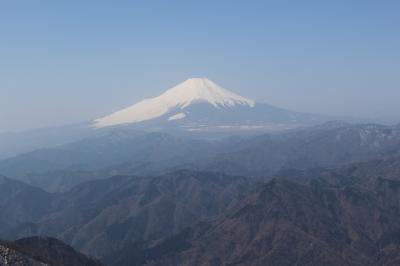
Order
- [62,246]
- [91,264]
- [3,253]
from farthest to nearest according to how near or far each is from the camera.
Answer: [62,246] < [91,264] < [3,253]

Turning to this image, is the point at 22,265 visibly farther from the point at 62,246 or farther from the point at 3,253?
the point at 62,246

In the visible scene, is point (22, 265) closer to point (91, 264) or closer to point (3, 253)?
point (3, 253)

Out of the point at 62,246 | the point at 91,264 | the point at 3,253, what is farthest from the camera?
the point at 62,246

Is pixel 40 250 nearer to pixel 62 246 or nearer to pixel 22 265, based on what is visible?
pixel 62 246

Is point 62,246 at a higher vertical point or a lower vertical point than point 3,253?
lower

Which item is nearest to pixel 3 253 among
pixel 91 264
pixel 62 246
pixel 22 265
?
pixel 22 265

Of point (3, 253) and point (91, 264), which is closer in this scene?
point (3, 253)

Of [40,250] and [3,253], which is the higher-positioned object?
[3,253]

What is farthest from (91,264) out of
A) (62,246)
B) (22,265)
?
(22,265)
